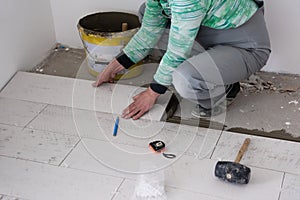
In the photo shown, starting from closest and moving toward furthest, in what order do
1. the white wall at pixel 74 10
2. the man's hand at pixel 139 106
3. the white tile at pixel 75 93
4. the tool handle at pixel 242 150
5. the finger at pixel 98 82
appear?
the tool handle at pixel 242 150 < the man's hand at pixel 139 106 < the white tile at pixel 75 93 < the finger at pixel 98 82 < the white wall at pixel 74 10

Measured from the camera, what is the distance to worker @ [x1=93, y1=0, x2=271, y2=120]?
1953 millimetres

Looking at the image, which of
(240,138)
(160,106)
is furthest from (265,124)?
(160,106)

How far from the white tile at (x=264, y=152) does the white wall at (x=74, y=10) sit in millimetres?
991

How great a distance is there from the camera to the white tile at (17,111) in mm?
2125

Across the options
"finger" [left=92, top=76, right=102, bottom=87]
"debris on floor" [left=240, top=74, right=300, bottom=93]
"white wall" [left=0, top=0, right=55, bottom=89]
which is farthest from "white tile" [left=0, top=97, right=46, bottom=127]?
"debris on floor" [left=240, top=74, right=300, bottom=93]

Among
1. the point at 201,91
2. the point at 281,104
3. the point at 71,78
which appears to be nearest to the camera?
the point at 201,91

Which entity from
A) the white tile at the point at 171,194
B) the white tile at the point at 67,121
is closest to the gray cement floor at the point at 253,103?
the white tile at the point at 67,121

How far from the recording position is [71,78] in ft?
8.06

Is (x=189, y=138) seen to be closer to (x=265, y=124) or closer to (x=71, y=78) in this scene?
(x=265, y=124)

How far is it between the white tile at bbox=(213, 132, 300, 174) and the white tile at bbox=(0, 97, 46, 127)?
86 cm

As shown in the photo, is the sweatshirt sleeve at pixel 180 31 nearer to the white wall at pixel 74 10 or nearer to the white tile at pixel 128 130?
the white tile at pixel 128 130

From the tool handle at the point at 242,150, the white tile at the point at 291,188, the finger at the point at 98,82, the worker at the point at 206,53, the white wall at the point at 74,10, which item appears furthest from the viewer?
the white wall at the point at 74,10

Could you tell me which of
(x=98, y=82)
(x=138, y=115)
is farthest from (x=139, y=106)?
(x=98, y=82)

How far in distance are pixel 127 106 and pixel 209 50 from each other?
454mm
